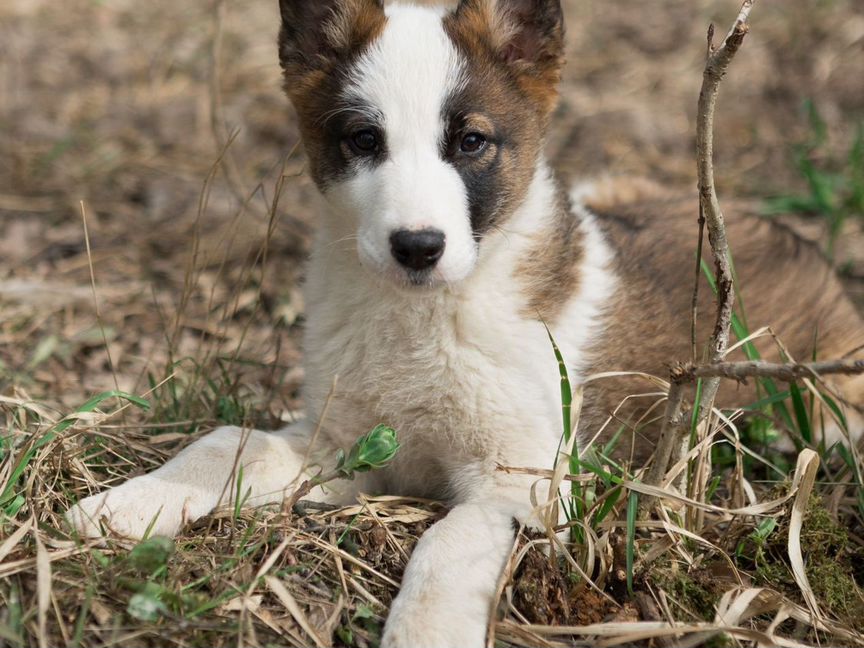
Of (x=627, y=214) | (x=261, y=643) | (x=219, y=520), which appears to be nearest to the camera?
(x=261, y=643)

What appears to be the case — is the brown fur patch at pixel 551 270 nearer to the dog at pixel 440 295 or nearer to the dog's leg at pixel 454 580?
the dog at pixel 440 295

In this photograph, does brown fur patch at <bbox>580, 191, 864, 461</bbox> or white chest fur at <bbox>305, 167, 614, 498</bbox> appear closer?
white chest fur at <bbox>305, 167, 614, 498</bbox>

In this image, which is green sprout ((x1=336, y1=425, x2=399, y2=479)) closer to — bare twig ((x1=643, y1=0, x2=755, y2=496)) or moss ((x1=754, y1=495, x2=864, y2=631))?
bare twig ((x1=643, y1=0, x2=755, y2=496))

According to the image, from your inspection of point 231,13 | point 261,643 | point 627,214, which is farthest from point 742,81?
point 261,643

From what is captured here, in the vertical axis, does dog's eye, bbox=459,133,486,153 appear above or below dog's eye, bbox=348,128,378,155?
above

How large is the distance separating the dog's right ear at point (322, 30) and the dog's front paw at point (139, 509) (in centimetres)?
153

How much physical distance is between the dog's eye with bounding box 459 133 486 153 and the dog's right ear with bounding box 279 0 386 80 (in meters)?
0.54

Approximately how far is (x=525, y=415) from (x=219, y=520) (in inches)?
42.0

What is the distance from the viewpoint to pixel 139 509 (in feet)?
10.3

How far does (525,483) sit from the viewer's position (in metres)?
3.29

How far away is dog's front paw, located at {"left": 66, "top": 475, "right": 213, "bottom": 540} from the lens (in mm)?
3029

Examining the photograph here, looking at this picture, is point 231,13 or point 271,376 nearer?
point 271,376

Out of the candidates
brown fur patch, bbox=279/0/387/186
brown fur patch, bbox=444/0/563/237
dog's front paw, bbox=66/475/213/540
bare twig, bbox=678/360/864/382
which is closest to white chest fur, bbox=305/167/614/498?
brown fur patch, bbox=444/0/563/237

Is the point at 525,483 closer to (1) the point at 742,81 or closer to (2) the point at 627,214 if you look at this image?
(2) the point at 627,214
